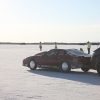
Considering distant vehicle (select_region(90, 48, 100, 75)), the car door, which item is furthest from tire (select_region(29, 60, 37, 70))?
distant vehicle (select_region(90, 48, 100, 75))

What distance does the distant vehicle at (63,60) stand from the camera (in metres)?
15.0

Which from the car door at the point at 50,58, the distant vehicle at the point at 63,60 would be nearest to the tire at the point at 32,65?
the distant vehicle at the point at 63,60

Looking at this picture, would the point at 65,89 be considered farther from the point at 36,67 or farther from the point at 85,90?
the point at 36,67

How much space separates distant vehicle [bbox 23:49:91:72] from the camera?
15.0m

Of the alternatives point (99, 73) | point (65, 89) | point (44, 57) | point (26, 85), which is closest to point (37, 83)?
point (26, 85)

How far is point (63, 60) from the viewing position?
610 inches

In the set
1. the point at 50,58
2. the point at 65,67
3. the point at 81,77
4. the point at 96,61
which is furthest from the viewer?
the point at 50,58

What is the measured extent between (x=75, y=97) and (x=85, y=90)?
4.18 feet

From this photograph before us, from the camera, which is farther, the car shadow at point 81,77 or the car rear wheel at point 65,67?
the car rear wheel at point 65,67

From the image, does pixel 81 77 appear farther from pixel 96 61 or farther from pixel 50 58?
pixel 50 58

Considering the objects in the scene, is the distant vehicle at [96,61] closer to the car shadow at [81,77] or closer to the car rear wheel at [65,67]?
the car shadow at [81,77]

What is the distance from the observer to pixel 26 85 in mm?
10516

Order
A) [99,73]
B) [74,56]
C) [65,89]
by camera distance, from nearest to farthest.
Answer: [65,89]
[99,73]
[74,56]

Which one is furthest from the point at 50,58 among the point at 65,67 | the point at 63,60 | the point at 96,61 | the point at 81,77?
the point at 81,77
